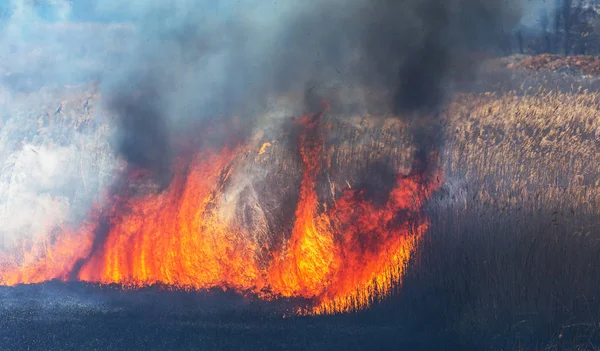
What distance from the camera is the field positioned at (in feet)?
31.1

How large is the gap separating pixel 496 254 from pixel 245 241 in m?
5.26

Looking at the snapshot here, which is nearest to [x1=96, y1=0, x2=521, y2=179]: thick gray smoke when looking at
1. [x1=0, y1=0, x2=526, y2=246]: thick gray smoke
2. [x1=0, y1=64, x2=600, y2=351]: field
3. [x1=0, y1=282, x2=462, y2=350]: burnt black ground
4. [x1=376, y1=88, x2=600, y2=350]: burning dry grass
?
[x1=0, y1=0, x2=526, y2=246]: thick gray smoke

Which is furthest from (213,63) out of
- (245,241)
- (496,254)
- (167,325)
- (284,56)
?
(496,254)

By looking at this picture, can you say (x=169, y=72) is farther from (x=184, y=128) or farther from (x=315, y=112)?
(x=315, y=112)

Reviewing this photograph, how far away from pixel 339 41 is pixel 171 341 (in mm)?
7538

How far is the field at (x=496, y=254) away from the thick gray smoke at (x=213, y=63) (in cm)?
99

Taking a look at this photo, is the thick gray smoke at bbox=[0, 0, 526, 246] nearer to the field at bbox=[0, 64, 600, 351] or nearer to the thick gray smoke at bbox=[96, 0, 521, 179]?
the thick gray smoke at bbox=[96, 0, 521, 179]

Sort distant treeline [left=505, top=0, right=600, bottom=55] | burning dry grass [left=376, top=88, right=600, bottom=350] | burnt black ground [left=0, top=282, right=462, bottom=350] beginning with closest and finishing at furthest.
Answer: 1. burning dry grass [left=376, top=88, right=600, bottom=350]
2. distant treeline [left=505, top=0, right=600, bottom=55]
3. burnt black ground [left=0, top=282, right=462, bottom=350]

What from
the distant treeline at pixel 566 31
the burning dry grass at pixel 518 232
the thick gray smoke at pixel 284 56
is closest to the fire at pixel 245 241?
the burning dry grass at pixel 518 232

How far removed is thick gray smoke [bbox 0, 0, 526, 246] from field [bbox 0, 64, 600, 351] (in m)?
0.99

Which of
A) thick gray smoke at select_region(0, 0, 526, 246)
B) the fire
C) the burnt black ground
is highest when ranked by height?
thick gray smoke at select_region(0, 0, 526, 246)

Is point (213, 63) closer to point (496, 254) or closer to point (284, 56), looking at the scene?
→ point (284, 56)

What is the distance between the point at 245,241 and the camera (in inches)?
394

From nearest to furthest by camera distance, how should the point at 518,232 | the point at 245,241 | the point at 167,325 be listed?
1. the point at 518,232
2. the point at 245,241
3. the point at 167,325
